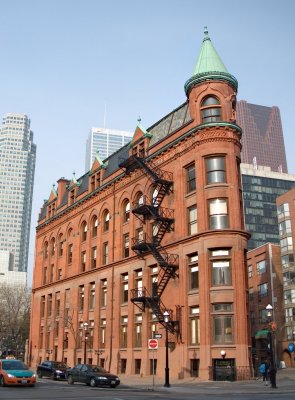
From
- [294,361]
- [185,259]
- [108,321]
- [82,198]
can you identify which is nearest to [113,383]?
[185,259]

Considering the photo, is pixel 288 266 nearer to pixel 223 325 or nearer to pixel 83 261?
pixel 83 261

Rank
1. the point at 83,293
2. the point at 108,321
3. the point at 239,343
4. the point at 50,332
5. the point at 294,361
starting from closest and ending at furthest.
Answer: the point at 239,343
the point at 108,321
the point at 83,293
the point at 50,332
the point at 294,361

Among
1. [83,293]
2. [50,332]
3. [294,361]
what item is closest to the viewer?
[83,293]

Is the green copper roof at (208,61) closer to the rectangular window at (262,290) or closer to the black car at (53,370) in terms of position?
the black car at (53,370)

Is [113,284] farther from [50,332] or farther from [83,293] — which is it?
[50,332]

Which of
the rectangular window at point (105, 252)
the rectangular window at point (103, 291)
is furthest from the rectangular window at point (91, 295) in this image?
the rectangular window at point (105, 252)

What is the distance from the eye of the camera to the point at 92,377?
30.6m

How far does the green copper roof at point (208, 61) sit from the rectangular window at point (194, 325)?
19.4m

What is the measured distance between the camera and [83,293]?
54812 millimetres

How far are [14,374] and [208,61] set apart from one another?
92.9 ft

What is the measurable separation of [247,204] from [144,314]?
105795 mm

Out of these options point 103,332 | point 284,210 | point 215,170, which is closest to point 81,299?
point 103,332

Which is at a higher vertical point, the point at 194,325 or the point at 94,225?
the point at 94,225

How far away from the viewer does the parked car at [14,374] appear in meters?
26.1
